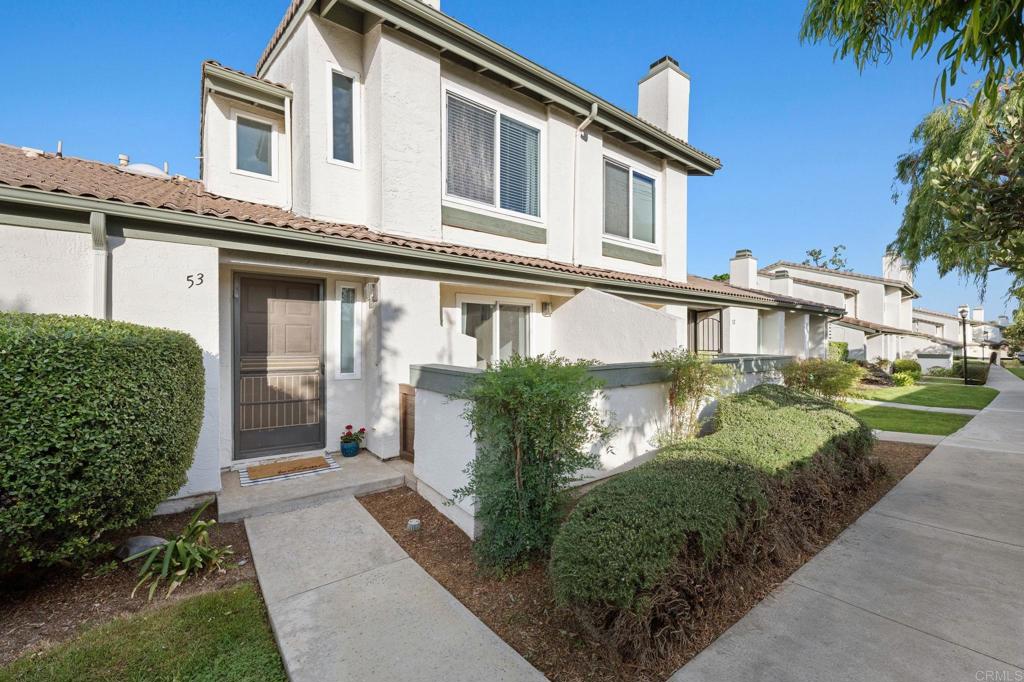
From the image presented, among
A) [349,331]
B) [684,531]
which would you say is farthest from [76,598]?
[684,531]

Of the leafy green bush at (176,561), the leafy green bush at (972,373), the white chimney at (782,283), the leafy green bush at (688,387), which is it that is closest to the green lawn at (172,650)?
the leafy green bush at (176,561)

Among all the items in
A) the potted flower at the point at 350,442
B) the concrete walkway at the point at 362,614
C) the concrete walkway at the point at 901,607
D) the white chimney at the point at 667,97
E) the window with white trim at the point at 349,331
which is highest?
the white chimney at the point at 667,97

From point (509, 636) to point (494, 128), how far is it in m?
8.42

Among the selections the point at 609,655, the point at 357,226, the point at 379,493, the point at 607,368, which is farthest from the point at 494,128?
the point at 609,655

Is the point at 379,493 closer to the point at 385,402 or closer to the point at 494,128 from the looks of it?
the point at 385,402

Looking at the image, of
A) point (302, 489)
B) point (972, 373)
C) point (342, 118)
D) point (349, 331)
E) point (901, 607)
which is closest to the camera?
point (901, 607)

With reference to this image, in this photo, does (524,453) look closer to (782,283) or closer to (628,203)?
(628,203)

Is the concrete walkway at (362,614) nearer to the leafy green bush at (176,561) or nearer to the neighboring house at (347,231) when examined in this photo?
the leafy green bush at (176,561)

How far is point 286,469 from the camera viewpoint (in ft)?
19.9

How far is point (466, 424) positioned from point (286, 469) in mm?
3248

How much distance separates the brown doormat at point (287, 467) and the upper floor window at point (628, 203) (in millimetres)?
7981

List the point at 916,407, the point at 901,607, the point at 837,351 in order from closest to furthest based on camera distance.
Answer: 1. the point at 901,607
2. the point at 916,407
3. the point at 837,351

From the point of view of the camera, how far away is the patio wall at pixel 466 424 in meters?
4.63

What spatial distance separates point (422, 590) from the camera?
3691 mm
